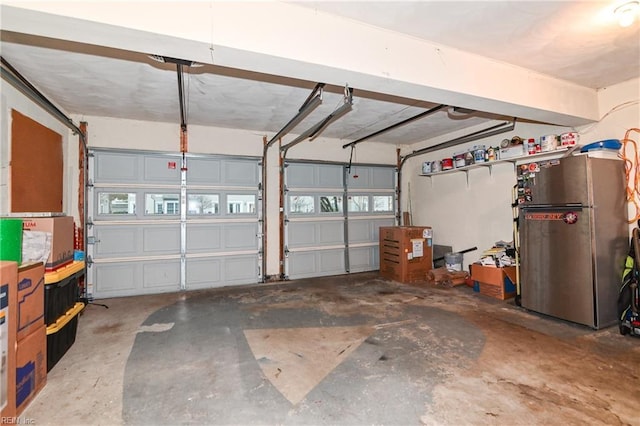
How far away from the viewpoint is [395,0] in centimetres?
206

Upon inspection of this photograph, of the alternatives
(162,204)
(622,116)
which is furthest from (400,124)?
(162,204)

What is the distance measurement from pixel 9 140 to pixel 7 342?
240 cm

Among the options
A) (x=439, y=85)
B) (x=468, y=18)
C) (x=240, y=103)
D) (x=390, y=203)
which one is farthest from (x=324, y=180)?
(x=468, y=18)

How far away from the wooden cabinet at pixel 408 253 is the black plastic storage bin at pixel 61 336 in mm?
4705

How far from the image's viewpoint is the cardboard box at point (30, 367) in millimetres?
1933

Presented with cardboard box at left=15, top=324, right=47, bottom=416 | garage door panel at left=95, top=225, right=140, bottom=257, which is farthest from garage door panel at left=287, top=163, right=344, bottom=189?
cardboard box at left=15, top=324, right=47, bottom=416

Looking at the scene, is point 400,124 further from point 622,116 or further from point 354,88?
point 622,116

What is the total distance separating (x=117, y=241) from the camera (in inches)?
185

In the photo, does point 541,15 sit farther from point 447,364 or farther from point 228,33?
point 447,364

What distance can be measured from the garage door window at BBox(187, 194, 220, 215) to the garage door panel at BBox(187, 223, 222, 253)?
24cm

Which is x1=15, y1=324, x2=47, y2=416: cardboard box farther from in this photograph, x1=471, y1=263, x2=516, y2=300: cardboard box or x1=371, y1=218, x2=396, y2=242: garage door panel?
x1=371, y1=218, x2=396, y2=242: garage door panel

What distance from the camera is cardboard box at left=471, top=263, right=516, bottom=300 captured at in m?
4.24

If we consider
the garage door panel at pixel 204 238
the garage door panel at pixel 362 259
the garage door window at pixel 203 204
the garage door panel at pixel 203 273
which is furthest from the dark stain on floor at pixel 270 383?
the garage door panel at pixel 362 259

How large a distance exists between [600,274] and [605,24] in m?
2.50
